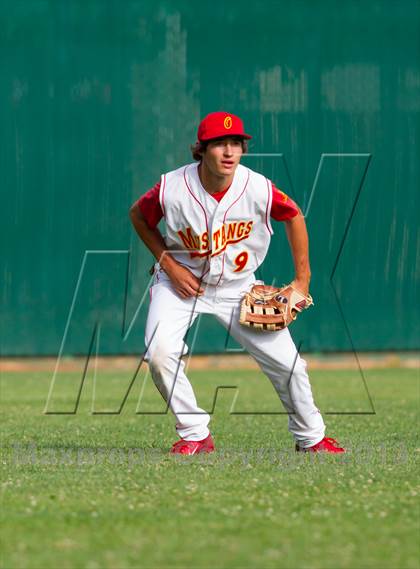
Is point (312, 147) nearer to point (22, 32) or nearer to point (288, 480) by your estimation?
point (22, 32)

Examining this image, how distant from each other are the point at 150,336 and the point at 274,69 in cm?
716

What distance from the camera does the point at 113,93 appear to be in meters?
12.7

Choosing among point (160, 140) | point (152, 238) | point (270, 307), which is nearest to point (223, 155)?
point (152, 238)

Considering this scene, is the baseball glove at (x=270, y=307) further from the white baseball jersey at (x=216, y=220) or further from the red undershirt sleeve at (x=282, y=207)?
the red undershirt sleeve at (x=282, y=207)

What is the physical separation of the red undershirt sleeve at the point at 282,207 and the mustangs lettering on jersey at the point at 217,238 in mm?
136

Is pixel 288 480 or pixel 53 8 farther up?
pixel 53 8

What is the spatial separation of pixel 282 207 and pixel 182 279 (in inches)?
24.6

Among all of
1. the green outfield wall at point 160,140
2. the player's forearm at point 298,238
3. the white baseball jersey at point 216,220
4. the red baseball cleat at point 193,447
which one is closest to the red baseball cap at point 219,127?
the white baseball jersey at point 216,220

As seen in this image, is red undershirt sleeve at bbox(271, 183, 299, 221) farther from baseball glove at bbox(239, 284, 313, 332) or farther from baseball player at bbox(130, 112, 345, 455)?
baseball glove at bbox(239, 284, 313, 332)

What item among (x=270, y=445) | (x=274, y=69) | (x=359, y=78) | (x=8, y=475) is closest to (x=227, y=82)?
(x=274, y=69)

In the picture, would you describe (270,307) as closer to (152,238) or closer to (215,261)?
(215,261)

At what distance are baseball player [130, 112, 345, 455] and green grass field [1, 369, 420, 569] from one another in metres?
0.25

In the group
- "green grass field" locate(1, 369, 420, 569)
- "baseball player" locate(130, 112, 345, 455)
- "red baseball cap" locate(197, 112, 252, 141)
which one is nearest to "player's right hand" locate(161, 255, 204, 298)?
"baseball player" locate(130, 112, 345, 455)

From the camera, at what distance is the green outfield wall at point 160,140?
495 inches
